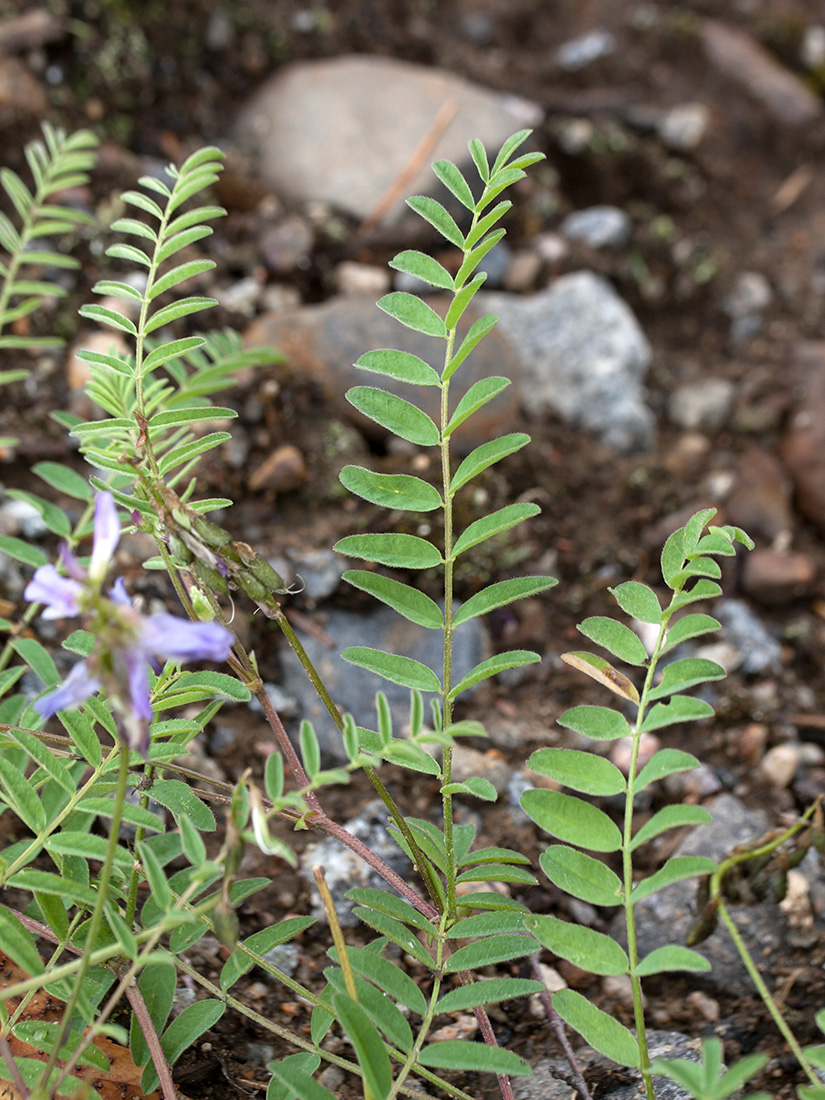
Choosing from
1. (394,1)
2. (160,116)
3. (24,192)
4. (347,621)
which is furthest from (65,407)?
(394,1)

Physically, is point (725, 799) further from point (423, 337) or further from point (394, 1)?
point (394, 1)

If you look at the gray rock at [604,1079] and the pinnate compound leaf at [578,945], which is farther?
the gray rock at [604,1079]

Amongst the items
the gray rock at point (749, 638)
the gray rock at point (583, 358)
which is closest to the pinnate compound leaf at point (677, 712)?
the gray rock at point (749, 638)

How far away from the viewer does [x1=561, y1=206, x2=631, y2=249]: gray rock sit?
12.3 ft

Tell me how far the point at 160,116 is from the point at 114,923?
118 inches

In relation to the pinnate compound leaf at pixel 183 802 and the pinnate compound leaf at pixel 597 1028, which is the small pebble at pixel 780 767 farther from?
the pinnate compound leaf at pixel 183 802

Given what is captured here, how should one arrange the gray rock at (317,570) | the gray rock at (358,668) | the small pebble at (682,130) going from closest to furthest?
the gray rock at (358,668), the gray rock at (317,570), the small pebble at (682,130)

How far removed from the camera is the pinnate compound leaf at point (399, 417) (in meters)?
1.67

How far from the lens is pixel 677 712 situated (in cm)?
153

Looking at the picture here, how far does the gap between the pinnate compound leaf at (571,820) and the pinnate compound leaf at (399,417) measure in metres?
0.57

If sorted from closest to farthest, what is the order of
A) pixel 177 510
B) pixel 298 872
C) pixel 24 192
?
1. pixel 177 510
2. pixel 298 872
3. pixel 24 192

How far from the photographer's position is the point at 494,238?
152 centimetres

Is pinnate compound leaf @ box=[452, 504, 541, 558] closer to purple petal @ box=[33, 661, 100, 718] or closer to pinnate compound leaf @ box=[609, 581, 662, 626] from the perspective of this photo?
pinnate compound leaf @ box=[609, 581, 662, 626]

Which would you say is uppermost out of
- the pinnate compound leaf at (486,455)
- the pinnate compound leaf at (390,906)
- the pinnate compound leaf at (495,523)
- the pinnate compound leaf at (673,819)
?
the pinnate compound leaf at (486,455)
